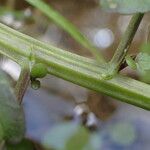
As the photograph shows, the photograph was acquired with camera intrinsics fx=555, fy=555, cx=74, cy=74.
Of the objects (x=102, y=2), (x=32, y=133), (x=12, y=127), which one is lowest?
(x=32, y=133)

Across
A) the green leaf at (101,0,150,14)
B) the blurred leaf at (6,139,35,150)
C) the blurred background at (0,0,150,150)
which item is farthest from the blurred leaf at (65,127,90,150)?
the green leaf at (101,0,150,14)

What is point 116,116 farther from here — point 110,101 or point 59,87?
point 59,87

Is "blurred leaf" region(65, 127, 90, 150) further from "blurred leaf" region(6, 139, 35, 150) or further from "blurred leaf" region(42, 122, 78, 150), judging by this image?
"blurred leaf" region(6, 139, 35, 150)

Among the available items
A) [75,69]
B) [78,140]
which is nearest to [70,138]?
[78,140]

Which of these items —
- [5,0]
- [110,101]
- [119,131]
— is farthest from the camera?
[5,0]

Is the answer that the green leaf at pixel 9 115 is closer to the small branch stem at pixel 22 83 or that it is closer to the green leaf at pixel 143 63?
the small branch stem at pixel 22 83

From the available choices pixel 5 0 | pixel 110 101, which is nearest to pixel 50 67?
pixel 110 101

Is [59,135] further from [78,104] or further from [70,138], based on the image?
[78,104]
